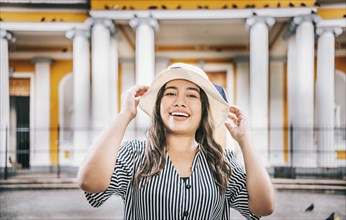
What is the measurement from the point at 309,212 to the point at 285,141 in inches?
121

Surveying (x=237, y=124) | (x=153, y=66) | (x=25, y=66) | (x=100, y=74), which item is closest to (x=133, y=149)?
(x=237, y=124)

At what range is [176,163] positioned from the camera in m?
1.06

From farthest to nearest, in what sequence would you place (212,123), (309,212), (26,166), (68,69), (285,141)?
(68,69) → (285,141) → (26,166) → (309,212) → (212,123)

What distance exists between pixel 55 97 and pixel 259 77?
9.44 ft

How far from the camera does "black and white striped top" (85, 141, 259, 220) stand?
1018mm

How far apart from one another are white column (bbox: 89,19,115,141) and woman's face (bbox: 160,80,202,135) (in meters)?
4.95

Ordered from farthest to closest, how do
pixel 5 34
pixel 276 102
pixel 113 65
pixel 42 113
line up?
pixel 276 102 → pixel 113 65 → pixel 42 113 → pixel 5 34

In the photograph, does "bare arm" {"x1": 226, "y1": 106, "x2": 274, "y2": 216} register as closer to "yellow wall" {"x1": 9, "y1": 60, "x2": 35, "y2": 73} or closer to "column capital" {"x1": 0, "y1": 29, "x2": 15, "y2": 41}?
"column capital" {"x1": 0, "y1": 29, "x2": 15, "y2": 41}

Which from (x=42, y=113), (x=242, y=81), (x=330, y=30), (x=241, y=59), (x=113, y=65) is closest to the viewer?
(x=330, y=30)

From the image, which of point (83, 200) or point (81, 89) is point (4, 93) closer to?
point (83, 200)

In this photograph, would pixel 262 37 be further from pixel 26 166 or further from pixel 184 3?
pixel 26 166

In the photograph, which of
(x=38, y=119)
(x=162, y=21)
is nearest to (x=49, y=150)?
(x=38, y=119)

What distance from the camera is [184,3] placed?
602cm

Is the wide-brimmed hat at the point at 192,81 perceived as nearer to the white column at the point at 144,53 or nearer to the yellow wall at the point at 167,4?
the white column at the point at 144,53
